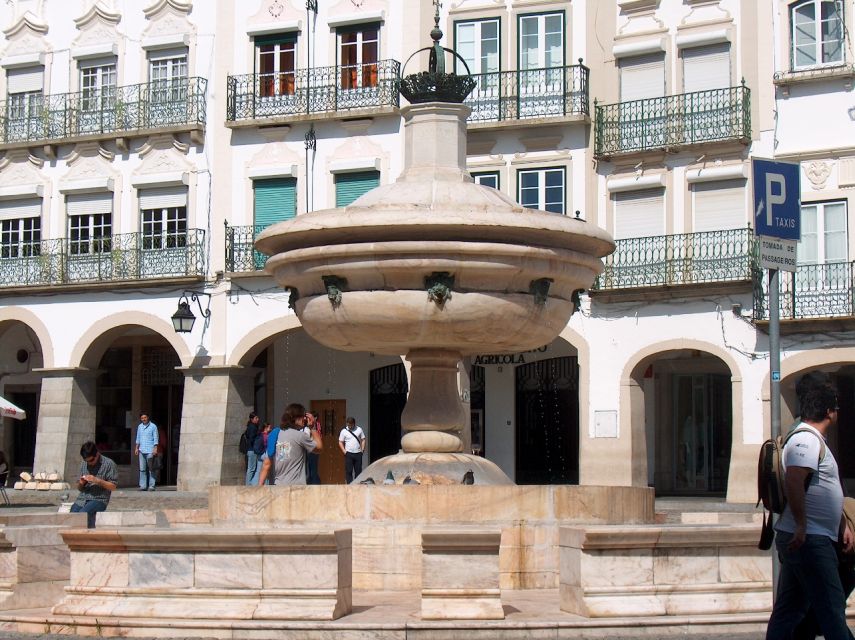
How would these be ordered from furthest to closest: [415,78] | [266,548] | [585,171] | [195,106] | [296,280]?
[195,106]
[585,171]
[415,78]
[296,280]
[266,548]

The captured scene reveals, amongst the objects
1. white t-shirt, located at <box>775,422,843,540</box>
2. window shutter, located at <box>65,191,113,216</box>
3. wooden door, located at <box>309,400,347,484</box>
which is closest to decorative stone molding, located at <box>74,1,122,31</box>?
window shutter, located at <box>65,191,113,216</box>

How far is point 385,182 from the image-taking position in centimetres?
3250

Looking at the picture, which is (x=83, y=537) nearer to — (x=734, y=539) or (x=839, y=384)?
(x=734, y=539)

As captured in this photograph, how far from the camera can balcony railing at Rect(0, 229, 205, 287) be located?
1318 inches

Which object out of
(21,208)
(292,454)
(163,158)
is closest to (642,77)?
(163,158)

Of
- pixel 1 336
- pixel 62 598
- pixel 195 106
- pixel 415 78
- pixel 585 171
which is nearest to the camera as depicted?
pixel 62 598

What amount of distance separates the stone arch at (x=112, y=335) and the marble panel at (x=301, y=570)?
23.6 metres

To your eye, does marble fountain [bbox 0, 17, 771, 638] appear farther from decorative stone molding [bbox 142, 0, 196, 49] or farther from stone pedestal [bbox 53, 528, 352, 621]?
decorative stone molding [bbox 142, 0, 196, 49]

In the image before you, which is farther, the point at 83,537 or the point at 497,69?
the point at 497,69

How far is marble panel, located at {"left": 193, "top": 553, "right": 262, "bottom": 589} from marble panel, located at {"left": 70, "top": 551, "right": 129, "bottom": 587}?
20.6 inches

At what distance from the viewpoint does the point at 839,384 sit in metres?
31.2

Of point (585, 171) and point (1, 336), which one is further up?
point (585, 171)

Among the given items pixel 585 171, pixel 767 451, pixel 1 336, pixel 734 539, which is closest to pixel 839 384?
pixel 585 171

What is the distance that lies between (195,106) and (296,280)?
2041cm
